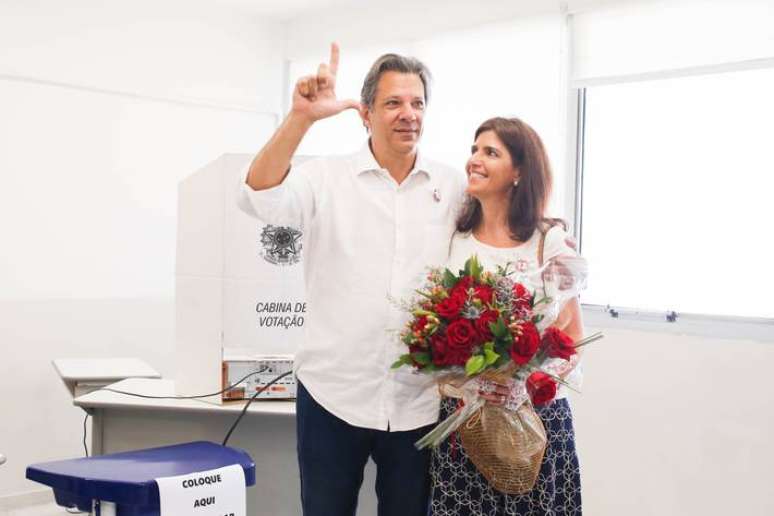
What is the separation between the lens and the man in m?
1.96

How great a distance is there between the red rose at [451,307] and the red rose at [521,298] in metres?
0.11

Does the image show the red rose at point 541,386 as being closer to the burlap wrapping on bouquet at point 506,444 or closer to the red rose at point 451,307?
the burlap wrapping on bouquet at point 506,444

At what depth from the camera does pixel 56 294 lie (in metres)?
4.53

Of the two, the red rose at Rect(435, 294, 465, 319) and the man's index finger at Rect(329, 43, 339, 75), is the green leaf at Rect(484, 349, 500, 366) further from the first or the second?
the man's index finger at Rect(329, 43, 339, 75)

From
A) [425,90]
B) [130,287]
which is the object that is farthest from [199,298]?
[130,287]

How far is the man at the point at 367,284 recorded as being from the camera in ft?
6.44

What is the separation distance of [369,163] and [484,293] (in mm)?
486

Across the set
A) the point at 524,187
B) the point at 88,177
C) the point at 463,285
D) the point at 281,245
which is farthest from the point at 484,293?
the point at 88,177

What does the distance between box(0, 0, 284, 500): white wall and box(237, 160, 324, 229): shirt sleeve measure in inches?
113

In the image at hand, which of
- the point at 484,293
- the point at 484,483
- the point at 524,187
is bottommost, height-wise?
the point at 484,483

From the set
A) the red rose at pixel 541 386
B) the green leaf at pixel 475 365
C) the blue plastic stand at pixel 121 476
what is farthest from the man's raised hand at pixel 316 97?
the blue plastic stand at pixel 121 476

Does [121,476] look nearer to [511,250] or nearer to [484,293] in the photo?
[484,293]

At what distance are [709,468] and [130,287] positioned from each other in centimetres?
319

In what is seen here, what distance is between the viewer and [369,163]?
2.06 metres
